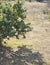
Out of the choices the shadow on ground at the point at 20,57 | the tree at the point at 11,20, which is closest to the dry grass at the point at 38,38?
the shadow on ground at the point at 20,57

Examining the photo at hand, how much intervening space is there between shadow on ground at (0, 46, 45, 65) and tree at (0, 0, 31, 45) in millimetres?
568

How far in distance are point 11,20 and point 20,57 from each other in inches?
48.0

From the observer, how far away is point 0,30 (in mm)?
6828

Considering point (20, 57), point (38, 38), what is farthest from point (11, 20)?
point (38, 38)

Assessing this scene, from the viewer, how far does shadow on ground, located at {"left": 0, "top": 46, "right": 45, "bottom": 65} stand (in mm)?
6828

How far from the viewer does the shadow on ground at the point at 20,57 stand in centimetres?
683

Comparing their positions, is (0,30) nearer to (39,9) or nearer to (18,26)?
(18,26)

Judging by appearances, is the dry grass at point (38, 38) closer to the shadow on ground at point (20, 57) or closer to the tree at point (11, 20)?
the shadow on ground at point (20, 57)

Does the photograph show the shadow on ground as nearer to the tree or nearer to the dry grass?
the dry grass

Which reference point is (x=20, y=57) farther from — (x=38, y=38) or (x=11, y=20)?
(x=38, y=38)

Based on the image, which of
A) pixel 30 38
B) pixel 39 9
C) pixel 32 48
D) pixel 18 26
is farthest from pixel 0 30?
pixel 39 9

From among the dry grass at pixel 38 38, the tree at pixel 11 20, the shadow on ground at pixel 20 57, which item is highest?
the tree at pixel 11 20

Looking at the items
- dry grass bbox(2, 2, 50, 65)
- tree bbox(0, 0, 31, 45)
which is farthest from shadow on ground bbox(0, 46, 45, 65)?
tree bbox(0, 0, 31, 45)

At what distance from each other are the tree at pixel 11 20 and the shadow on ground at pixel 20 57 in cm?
57
